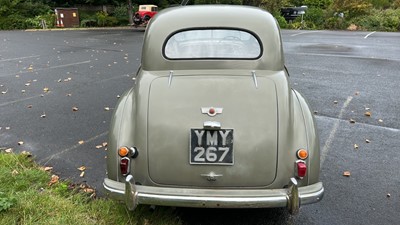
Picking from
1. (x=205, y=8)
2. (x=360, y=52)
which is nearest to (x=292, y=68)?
(x=360, y=52)

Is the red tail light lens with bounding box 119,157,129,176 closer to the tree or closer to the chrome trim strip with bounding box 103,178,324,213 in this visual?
the chrome trim strip with bounding box 103,178,324,213

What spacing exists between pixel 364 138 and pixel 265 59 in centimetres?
263

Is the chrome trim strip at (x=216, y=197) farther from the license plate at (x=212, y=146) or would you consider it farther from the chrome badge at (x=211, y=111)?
the chrome badge at (x=211, y=111)

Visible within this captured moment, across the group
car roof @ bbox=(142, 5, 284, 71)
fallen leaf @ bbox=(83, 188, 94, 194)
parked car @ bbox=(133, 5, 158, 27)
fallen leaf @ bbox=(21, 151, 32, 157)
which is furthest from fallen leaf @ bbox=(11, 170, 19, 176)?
parked car @ bbox=(133, 5, 158, 27)

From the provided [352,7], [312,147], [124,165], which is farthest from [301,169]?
[352,7]

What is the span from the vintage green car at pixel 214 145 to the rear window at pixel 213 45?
11.7 inches

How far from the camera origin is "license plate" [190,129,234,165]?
111 inches

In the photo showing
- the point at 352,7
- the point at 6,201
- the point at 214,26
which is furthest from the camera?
the point at 352,7

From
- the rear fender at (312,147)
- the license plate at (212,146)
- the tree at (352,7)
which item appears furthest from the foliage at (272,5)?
the license plate at (212,146)

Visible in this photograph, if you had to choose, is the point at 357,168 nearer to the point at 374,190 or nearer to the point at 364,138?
the point at 374,190

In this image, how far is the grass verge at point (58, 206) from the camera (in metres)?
3.08

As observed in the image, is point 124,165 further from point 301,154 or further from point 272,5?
point 272,5

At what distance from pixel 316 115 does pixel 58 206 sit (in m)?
4.46

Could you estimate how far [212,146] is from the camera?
2.82 meters
